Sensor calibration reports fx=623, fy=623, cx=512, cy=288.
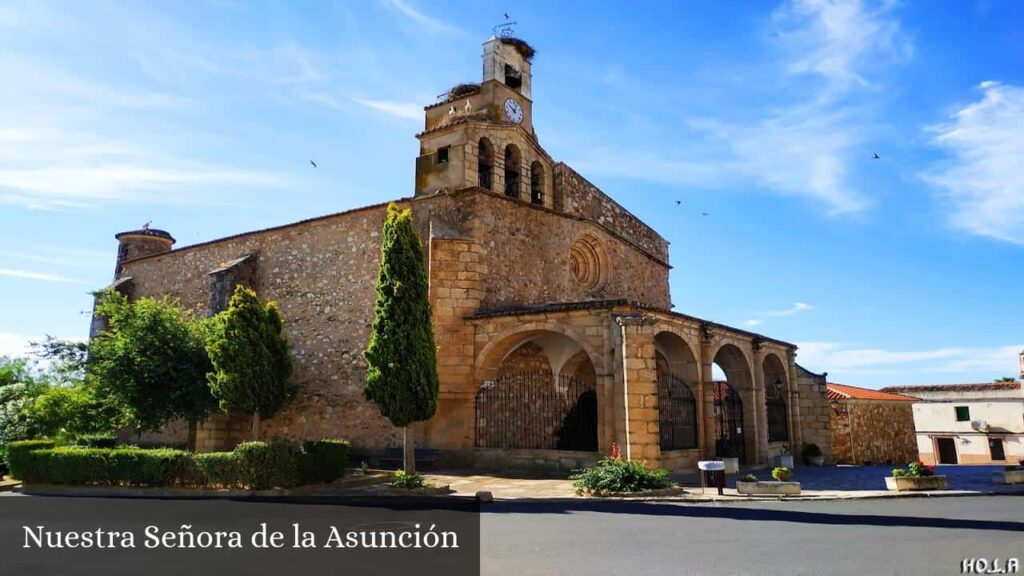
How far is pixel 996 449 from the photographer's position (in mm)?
31344

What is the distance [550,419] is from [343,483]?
19.2 ft

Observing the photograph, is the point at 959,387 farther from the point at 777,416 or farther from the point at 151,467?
the point at 151,467

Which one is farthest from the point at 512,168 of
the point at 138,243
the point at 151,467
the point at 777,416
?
the point at 138,243

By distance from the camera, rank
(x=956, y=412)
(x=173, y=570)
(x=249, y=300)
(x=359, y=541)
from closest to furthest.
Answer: (x=173, y=570) < (x=359, y=541) < (x=249, y=300) < (x=956, y=412)

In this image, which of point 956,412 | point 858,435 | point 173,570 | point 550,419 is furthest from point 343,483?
point 956,412

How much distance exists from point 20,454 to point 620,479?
14.5 metres

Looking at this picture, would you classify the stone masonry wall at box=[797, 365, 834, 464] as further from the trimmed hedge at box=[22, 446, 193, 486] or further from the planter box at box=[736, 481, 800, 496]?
the trimmed hedge at box=[22, 446, 193, 486]

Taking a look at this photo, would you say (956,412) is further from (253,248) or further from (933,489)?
(253,248)

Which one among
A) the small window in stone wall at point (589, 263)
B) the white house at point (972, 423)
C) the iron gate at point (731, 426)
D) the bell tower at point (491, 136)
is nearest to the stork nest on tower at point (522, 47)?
the bell tower at point (491, 136)

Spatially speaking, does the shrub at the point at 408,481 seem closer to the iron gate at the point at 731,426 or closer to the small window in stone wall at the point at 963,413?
the iron gate at the point at 731,426

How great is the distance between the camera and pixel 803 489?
1267cm

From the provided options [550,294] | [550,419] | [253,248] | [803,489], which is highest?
[253,248]

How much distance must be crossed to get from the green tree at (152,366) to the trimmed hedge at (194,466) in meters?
2.29

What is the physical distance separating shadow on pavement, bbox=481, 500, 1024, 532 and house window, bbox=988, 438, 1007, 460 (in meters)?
29.4
